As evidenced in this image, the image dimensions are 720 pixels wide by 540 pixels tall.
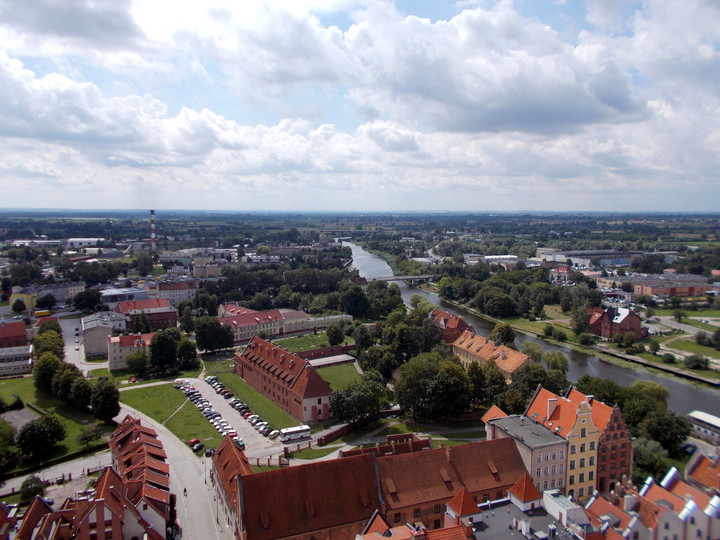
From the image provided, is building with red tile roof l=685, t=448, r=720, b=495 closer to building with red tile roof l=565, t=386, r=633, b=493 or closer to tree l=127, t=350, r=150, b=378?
building with red tile roof l=565, t=386, r=633, b=493

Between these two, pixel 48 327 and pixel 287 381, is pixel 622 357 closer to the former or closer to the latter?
pixel 287 381

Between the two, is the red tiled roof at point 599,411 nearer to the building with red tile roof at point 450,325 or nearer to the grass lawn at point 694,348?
the building with red tile roof at point 450,325

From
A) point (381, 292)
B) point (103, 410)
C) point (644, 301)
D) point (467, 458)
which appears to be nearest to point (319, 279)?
point (381, 292)

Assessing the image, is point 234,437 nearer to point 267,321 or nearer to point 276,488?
point 276,488

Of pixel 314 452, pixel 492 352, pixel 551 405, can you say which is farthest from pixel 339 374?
pixel 551 405

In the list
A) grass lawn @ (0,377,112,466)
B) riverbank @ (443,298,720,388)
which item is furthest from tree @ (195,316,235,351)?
riverbank @ (443,298,720,388)
